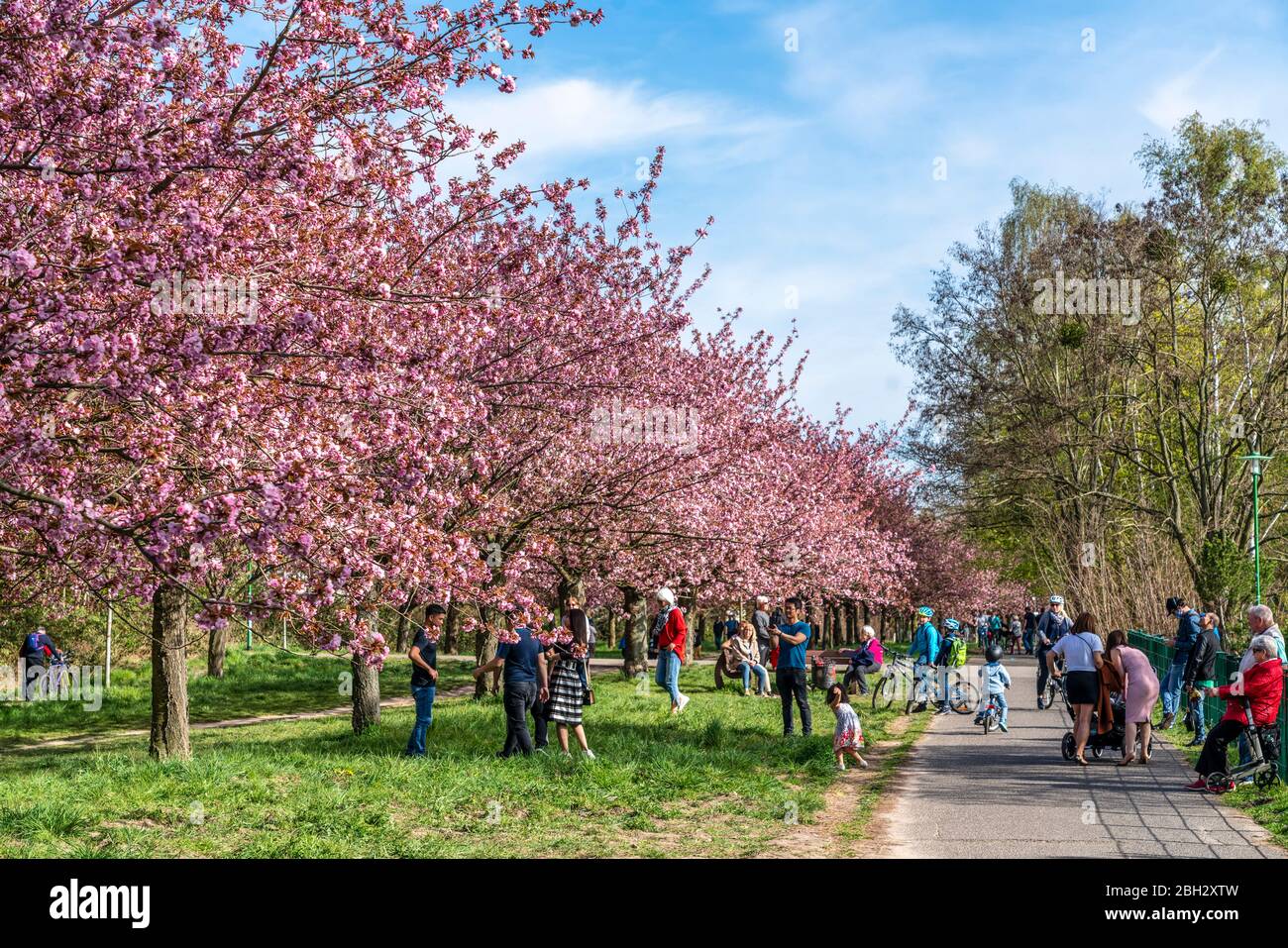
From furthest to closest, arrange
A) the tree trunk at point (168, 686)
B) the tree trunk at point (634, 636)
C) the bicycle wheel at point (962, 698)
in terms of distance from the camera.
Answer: the tree trunk at point (634, 636)
the bicycle wheel at point (962, 698)
the tree trunk at point (168, 686)

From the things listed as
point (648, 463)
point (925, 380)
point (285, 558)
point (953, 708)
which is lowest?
point (953, 708)

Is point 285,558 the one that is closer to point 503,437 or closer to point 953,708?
point 503,437

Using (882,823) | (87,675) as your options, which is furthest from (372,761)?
(87,675)

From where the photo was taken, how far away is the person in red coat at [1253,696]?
10.7m

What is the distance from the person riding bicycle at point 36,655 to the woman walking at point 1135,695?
20064 mm

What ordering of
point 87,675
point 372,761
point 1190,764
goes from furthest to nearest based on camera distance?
point 87,675 < point 1190,764 < point 372,761

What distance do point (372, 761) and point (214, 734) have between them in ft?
24.2

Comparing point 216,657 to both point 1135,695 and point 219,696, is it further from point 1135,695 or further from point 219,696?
point 1135,695

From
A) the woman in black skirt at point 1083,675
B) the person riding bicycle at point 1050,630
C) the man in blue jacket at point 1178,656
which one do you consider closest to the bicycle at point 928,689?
the person riding bicycle at point 1050,630

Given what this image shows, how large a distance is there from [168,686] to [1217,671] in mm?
12426

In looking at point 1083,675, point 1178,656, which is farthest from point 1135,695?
point 1178,656

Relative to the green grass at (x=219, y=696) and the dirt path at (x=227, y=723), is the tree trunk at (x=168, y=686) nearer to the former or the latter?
the green grass at (x=219, y=696)

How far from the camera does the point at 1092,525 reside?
34.4m
